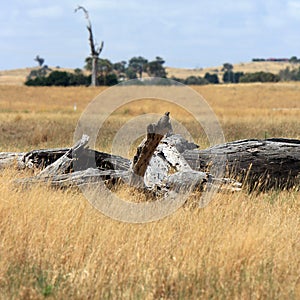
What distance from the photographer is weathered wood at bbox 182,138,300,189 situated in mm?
7844

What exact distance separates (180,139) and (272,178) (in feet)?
5.05

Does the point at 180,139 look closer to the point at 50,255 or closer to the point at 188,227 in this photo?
the point at 188,227

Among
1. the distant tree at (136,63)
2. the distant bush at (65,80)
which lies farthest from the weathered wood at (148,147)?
the distant tree at (136,63)

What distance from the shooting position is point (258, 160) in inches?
310

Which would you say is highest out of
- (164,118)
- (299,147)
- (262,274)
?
(164,118)

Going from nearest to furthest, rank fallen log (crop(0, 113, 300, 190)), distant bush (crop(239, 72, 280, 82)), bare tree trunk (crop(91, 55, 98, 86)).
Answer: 1. fallen log (crop(0, 113, 300, 190))
2. bare tree trunk (crop(91, 55, 98, 86))
3. distant bush (crop(239, 72, 280, 82))

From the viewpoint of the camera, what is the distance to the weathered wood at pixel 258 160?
784 centimetres

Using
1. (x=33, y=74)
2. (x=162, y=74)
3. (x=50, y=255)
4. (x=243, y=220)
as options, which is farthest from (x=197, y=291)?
(x=33, y=74)

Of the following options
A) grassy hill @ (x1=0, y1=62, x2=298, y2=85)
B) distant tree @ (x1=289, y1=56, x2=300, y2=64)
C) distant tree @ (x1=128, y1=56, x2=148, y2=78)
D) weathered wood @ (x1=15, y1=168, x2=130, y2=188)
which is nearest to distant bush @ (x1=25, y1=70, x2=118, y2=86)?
distant tree @ (x1=128, y1=56, x2=148, y2=78)

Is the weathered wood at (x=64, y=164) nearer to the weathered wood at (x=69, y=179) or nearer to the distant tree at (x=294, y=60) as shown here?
the weathered wood at (x=69, y=179)

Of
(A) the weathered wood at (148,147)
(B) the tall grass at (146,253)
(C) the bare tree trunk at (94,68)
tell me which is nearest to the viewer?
(B) the tall grass at (146,253)

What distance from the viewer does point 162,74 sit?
96.8 m

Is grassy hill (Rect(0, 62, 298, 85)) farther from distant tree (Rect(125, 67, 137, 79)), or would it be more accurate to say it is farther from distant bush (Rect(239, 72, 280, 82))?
distant bush (Rect(239, 72, 280, 82))

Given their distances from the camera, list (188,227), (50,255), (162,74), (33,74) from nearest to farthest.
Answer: (50,255)
(188,227)
(162,74)
(33,74)
